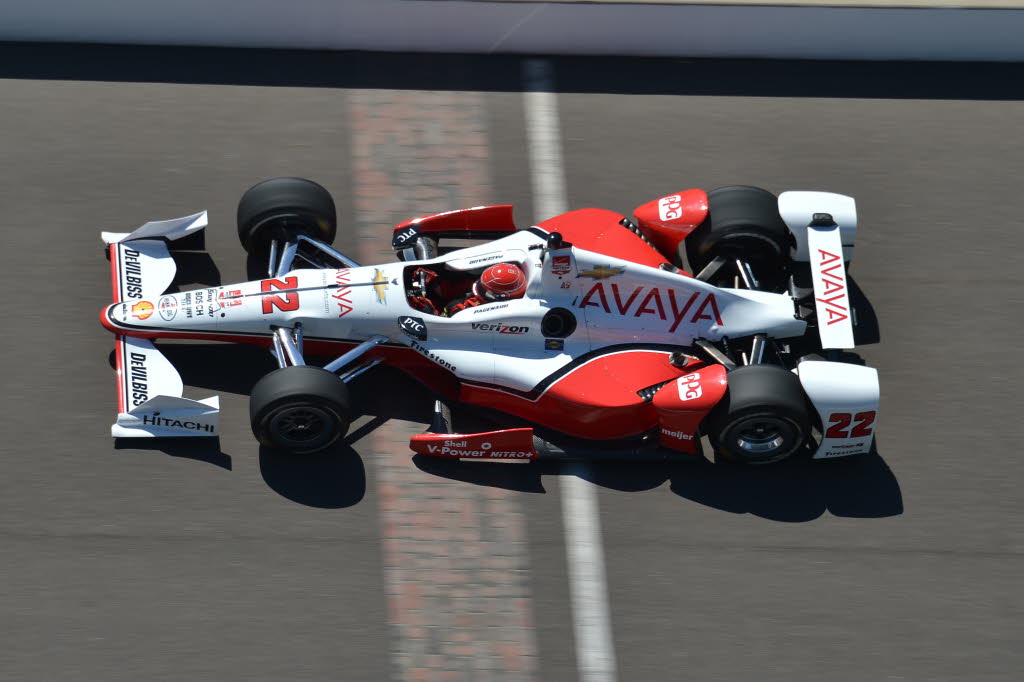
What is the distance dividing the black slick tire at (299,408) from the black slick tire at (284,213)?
1.70 m

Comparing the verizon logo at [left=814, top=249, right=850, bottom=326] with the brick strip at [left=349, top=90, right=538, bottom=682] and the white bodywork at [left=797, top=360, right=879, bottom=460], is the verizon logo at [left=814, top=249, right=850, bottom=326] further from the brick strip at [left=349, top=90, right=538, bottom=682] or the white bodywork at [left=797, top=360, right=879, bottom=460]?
the brick strip at [left=349, top=90, right=538, bottom=682]

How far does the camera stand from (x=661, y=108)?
1367cm

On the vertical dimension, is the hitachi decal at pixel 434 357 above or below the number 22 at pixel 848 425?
above

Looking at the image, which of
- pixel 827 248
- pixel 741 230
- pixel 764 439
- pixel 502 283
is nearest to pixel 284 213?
pixel 502 283

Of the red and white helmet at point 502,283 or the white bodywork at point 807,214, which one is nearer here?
the red and white helmet at point 502,283

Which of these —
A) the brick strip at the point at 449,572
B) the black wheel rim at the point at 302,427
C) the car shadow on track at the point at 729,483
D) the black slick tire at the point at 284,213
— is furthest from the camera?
the black slick tire at the point at 284,213

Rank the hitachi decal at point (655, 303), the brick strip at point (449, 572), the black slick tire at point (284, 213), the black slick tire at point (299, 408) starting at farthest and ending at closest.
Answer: the black slick tire at point (284, 213)
the hitachi decal at point (655, 303)
the black slick tire at point (299, 408)
the brick strip at point (449, 572)

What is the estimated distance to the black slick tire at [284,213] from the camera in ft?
36.9

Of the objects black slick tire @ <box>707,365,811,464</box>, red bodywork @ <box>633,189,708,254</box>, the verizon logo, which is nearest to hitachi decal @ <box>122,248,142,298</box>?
red bodywork @ <box>633,189,708,254</box>

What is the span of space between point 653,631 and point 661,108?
611 centimetres

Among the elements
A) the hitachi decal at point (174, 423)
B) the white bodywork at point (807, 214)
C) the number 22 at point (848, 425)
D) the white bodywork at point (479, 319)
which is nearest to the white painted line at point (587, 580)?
the white bodywork at point (479, 319)

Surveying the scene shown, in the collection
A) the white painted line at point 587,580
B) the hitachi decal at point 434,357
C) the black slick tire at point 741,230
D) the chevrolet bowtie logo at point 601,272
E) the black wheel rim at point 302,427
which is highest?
the black slick tire at point 741,230

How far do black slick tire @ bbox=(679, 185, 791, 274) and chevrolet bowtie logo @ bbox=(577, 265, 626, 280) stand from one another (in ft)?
4.25

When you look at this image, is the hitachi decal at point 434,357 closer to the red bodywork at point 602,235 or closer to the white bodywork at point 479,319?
the white bodywork at point 479,319
